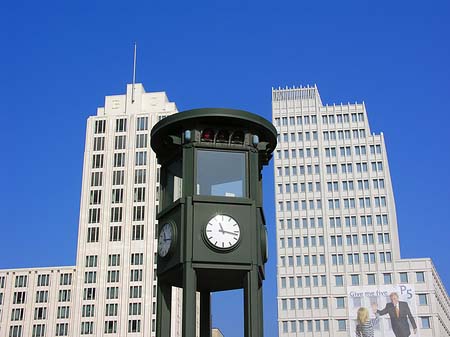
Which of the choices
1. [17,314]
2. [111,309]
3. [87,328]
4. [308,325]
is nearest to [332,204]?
[308,325]

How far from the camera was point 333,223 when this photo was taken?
114250mm

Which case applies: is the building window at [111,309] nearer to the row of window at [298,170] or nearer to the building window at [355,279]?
the row of window at [298,170]

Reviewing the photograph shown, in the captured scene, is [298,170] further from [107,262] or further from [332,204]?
[107,262]

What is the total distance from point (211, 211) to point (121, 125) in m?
95.6

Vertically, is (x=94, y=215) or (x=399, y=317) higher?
(x=94, y=215)

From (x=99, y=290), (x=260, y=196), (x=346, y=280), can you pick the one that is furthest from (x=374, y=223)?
(x=260, y=196)

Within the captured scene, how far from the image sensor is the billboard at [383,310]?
102875 mm

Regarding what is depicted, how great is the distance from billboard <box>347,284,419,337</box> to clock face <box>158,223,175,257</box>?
85.8 m

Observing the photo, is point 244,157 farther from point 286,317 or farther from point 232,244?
point 286,317

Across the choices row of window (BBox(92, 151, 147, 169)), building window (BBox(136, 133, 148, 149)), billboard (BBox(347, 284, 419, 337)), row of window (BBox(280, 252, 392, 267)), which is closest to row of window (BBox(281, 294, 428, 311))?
billboard (BBox(347, 284, 419, 337))

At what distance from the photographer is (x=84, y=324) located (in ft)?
341

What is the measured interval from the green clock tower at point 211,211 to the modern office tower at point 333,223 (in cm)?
8745

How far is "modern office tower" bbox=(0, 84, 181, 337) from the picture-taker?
10362cm

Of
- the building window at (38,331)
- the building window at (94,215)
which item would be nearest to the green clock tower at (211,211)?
the building window at (94,215)
